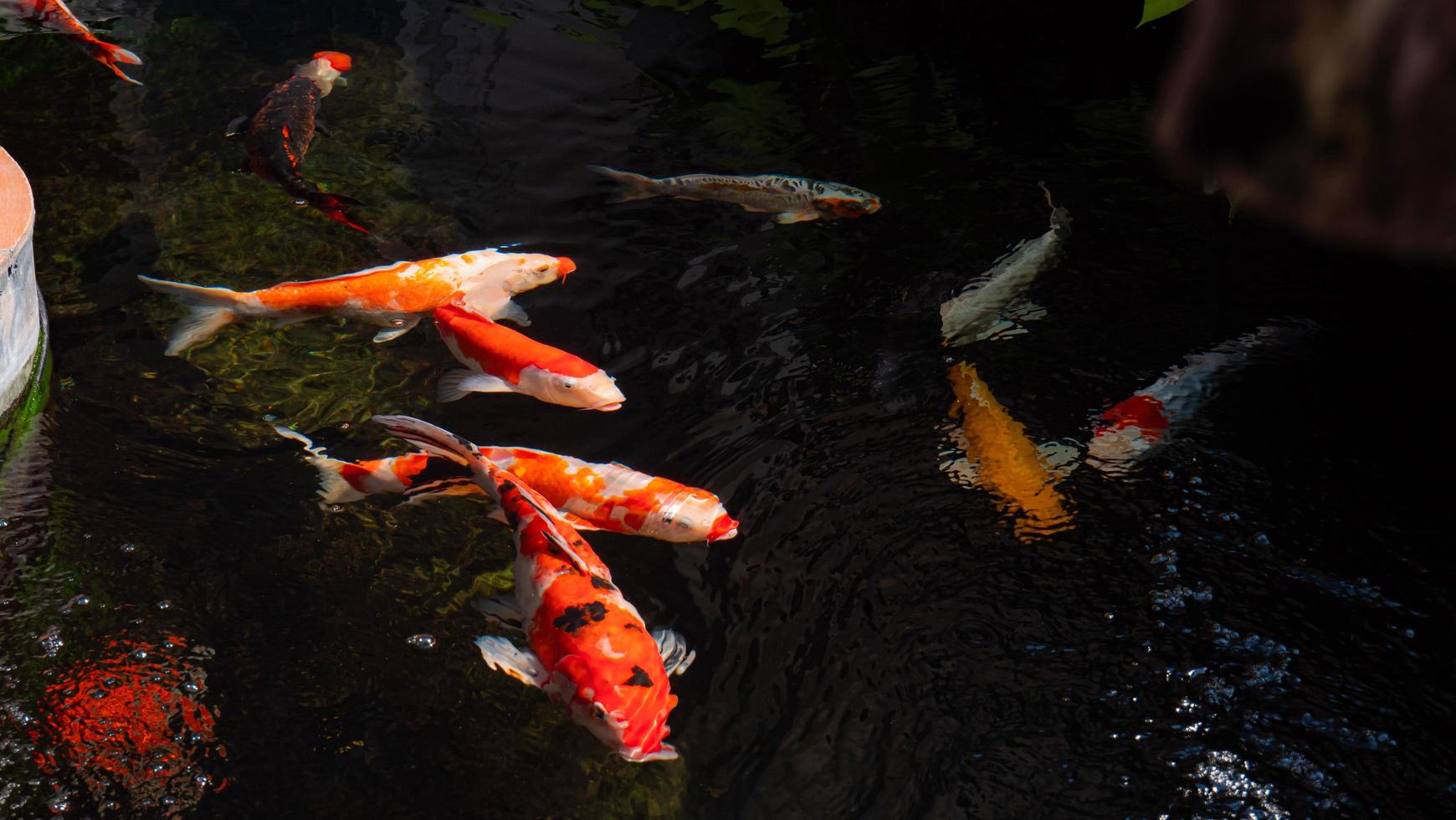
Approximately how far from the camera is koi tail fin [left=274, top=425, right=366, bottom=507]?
447 cm

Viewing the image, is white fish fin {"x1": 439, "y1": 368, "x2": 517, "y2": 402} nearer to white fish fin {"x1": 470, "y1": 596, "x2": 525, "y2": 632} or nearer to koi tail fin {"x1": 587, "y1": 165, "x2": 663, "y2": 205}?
white fish fin {"x1": 470, "y1": 596, "x2": 525, "y2": 632}

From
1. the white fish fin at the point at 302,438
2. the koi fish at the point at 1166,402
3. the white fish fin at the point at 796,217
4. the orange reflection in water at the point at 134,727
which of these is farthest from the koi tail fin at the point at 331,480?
the koi fish at the point at 1166,402

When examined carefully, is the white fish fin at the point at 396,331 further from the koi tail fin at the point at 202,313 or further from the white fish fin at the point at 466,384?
the koi tail fin at the point at 202,313

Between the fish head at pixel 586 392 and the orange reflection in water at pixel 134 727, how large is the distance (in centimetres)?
185

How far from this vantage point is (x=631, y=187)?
21.7 feet

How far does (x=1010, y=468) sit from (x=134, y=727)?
3.71 meters

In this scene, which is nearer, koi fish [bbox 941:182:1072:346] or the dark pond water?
the dark pond water

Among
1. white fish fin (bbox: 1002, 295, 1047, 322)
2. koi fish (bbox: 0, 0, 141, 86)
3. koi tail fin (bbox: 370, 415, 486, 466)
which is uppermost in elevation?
koi fish (bbox: 0, 0, 141, 86)

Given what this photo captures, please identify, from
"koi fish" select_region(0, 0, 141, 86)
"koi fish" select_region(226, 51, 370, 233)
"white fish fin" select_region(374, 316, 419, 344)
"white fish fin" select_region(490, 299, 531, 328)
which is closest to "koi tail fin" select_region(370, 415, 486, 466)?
"white fish fin" select_region(374, 316, 419, 344)

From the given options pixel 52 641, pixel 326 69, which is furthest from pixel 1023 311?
pixel 326 69

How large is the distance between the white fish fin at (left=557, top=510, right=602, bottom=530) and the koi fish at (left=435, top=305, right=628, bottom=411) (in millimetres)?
685

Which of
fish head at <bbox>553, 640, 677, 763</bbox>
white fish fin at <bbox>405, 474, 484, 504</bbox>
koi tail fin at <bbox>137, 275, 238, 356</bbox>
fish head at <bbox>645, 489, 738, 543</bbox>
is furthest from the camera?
koi tail fin at <bbox>137, 275, 238, 356</bbox>

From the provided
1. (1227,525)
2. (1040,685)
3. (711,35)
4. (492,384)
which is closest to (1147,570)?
(1227,525)

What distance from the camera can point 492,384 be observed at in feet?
15.4
